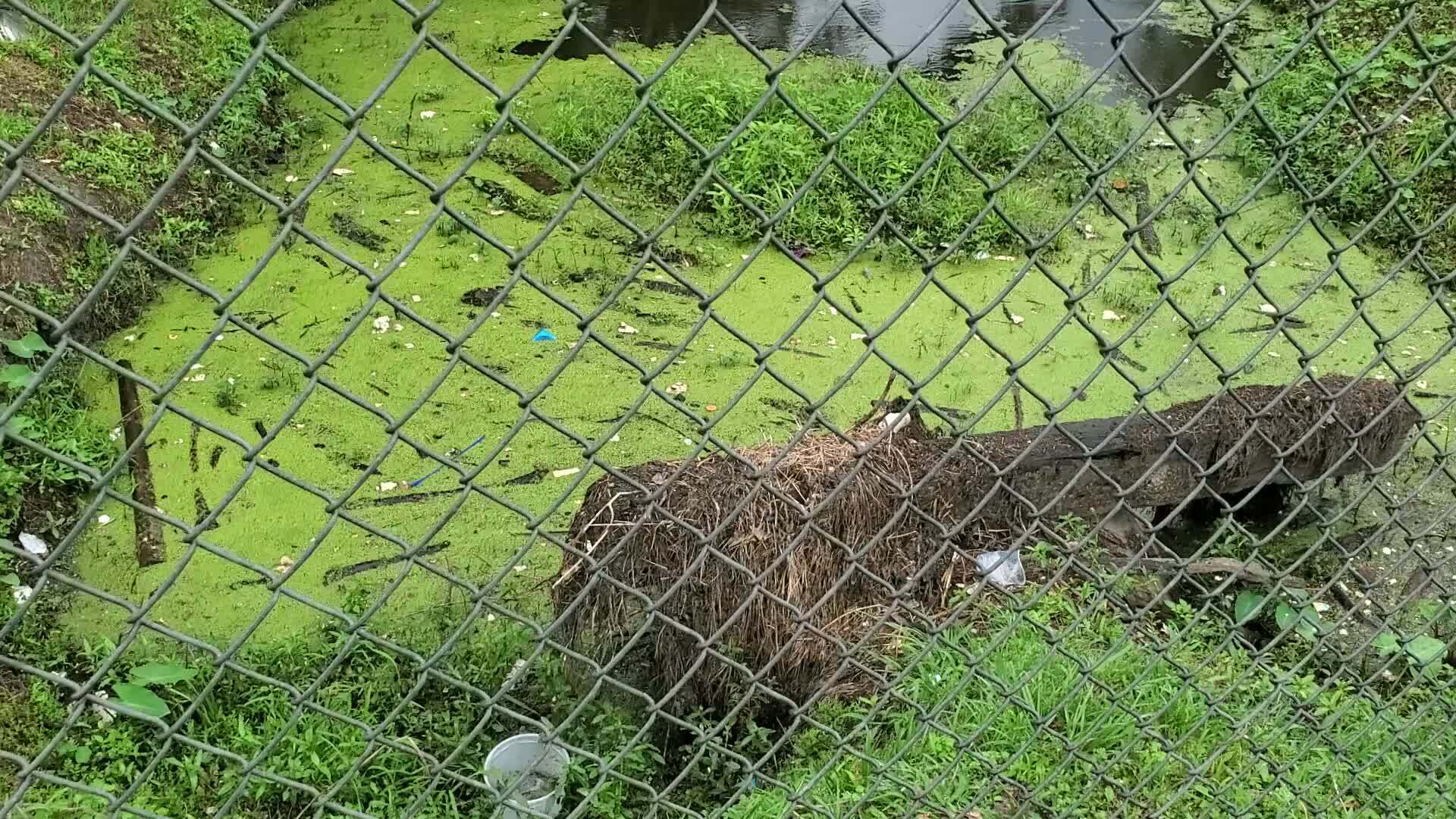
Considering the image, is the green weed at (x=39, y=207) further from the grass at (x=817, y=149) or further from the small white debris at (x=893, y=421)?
the small white debris at (x=893, y=421)

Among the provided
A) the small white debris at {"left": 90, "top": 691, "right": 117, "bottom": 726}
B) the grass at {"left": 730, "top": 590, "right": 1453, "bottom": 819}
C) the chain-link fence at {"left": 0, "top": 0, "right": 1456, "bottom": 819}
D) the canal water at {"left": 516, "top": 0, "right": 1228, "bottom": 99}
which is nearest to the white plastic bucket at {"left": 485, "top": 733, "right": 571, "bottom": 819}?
the chain-link fence at {"left": 0, "top": 0, "right": 1456, "bottom": 819}

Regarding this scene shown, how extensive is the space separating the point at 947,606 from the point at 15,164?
2.26 metres

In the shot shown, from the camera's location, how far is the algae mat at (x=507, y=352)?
3.01 m

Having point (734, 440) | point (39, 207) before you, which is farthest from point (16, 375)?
A: point (734, 440)

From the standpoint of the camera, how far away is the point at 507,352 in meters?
3.74

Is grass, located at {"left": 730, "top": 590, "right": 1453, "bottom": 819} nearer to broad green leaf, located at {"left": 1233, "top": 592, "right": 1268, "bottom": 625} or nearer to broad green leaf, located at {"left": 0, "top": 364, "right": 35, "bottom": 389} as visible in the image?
broad green leaf, located at {"left": 1233, "top": 592, "right": 1268, "bottom": 625}

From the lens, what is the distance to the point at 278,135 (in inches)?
178

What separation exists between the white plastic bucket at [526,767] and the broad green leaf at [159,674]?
2.07ft

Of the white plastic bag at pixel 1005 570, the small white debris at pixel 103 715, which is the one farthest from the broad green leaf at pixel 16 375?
the white plastic bag at pixel 1005 570

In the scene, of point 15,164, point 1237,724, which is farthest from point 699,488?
point 15,164

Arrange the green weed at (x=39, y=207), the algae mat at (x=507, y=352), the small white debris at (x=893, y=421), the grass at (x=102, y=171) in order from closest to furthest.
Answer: the small white debris at (x=893, y=421), the algae mat at (x=507, y=352), the grass at (x=102, y=171), the green weed at (x=39, y=207)

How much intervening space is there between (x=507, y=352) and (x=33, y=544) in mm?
1418

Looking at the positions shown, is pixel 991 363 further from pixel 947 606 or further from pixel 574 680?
pixel 574 680

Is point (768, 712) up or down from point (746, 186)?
down
